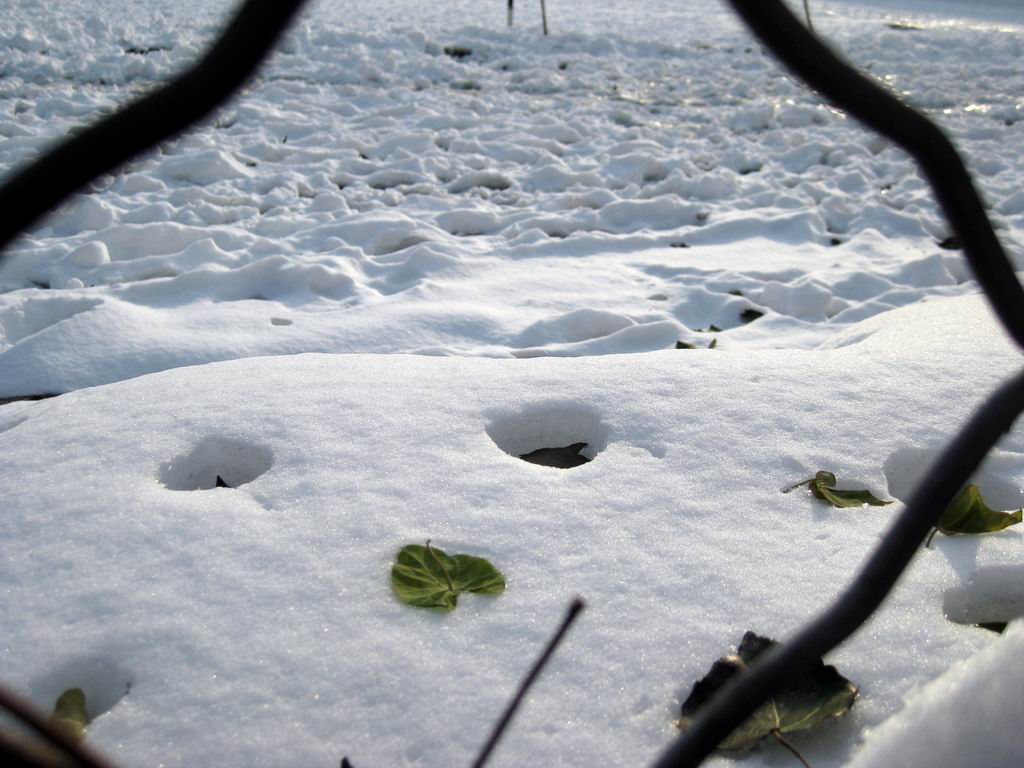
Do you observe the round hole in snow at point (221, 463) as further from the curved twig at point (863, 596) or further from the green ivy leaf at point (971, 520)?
the curved twig at point (863, 596)

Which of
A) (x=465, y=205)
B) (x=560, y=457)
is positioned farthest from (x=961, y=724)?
(x=465, y=205)

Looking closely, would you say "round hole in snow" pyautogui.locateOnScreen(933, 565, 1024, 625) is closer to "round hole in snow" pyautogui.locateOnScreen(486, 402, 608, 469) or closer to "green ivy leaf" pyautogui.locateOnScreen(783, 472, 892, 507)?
"green ivy leaf" pyautogui.locateOnScreen(783, 472, 892, 507)

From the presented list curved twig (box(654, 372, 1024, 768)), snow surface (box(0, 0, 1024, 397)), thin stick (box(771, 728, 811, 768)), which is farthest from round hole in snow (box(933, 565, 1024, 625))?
snow surface (box(0, 0, 1024, 397))

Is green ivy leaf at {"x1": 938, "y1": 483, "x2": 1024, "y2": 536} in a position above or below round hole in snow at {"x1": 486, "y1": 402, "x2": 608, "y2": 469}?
above

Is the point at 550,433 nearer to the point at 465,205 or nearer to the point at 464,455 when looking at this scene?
the point at 464,455

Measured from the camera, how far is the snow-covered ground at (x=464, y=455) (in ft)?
3.20

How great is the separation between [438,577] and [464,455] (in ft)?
1.04

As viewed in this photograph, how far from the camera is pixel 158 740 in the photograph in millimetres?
918

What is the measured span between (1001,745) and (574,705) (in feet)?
1.54

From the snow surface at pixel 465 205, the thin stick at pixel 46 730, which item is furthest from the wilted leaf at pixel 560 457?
the thin stick at pixel 46 730

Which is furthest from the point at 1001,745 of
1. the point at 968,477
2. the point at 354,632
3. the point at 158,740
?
the point at 158,740

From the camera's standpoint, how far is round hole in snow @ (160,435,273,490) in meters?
1.47

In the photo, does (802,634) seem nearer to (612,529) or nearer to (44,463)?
(612,529)

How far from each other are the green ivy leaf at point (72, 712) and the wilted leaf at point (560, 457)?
0.83 metres
